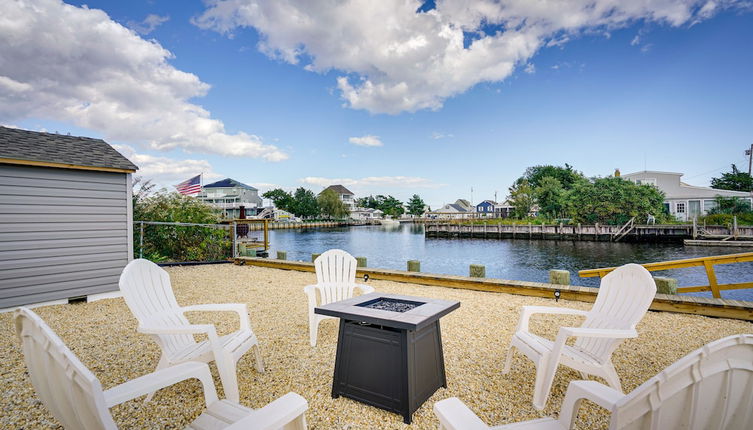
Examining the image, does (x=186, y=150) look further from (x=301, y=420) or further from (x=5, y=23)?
(x=301, y=420)

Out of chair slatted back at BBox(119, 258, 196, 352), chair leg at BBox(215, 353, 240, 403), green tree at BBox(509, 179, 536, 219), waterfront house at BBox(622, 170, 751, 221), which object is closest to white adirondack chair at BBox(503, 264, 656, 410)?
chair leg at BBox(215, 353, 240, 403)

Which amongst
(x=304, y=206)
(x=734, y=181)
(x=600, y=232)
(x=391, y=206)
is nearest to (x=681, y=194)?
(x=600, y=232)

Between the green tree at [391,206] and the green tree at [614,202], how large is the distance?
59.1 m

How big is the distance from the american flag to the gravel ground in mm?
5922

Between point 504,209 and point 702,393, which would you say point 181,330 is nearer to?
point 702,393

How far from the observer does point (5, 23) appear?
5789 millimetres

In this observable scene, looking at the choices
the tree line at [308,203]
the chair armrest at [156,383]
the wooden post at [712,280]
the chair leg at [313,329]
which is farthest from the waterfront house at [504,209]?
the chair armrest at [156,383]

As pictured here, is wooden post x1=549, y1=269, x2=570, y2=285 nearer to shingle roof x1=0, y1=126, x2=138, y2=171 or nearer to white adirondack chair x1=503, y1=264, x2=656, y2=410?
white adirondack chair x1=503, y1=264, x2=656, y2=410

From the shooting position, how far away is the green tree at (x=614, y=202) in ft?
80.0

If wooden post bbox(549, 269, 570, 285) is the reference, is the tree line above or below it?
above

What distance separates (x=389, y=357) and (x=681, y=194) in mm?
34538

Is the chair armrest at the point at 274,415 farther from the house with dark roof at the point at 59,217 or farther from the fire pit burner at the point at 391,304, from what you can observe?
the house with dark roof at the point at 59,217

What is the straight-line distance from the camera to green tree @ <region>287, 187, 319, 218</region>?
61.6 meters

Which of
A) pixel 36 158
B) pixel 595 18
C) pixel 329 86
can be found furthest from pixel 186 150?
pixel 595 18
